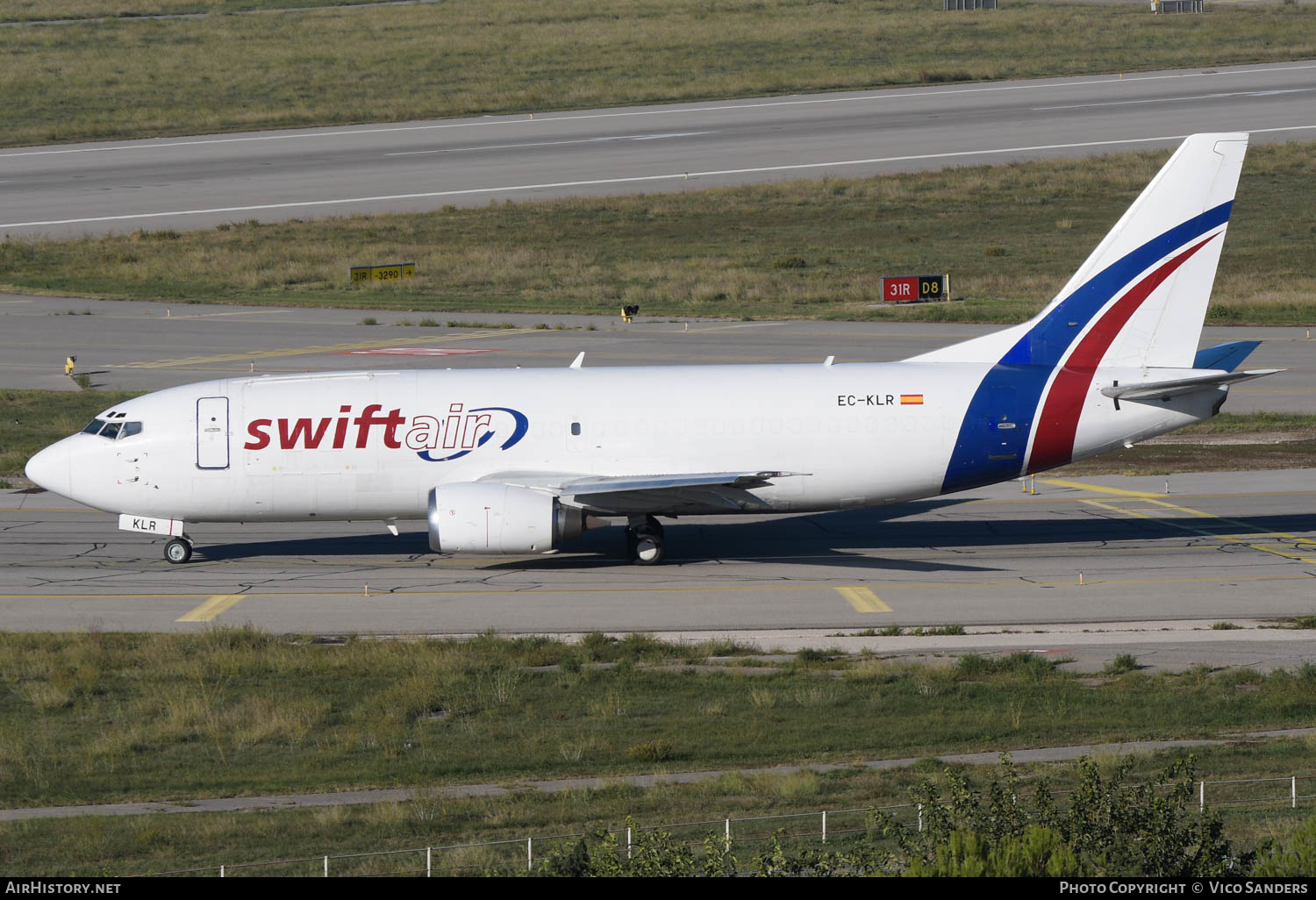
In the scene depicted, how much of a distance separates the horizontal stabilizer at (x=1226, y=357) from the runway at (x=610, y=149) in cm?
6226

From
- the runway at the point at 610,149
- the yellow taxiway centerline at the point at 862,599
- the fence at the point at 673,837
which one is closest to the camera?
the fence at the point at 673,837

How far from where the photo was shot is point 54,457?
114 ft

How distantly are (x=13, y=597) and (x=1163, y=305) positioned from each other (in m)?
27.2

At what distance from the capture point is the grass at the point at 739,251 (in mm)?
72375

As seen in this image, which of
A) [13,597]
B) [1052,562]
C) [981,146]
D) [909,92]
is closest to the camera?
[13,597]

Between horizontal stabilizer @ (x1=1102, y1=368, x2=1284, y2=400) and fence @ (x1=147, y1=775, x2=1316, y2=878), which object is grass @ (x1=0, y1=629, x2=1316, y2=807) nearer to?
fence @ (x1=147, y1=775, x2=1316, y2=878)

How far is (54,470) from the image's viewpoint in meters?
34.8

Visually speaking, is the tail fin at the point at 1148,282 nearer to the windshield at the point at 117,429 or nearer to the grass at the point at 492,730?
the grass at the point at 492,730

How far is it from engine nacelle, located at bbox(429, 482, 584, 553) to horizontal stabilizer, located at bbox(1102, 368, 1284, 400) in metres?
13.3

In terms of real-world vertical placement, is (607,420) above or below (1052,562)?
above

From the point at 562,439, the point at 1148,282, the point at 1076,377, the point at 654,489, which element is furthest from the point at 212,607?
the point at 1148,282

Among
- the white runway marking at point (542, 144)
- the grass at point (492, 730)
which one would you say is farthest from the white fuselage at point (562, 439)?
the white runway marking at point (542, 144)

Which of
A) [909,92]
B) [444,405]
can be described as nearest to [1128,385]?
[444,405]

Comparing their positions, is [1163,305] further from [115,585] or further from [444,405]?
[115,585]
